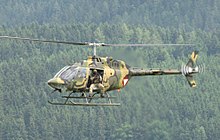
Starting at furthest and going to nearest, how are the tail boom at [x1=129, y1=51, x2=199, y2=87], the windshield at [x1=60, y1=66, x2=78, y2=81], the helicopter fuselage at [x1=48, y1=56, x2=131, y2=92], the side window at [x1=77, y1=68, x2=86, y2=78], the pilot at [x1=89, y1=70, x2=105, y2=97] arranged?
1. the tail boom at [x1=129, y1=51, x2=199, y2=87]
2. the pilot at [x1=89, y1=70, x2=105, y2=97]
3. the side window at [x1=77, y1=68, x2=86, y2=78]
4. the windshield at [x1=60, y1=66, x2=78, y2=81]
5. the helicopter fuselage at [x1=48, y1=56, x2=131, y2=92]

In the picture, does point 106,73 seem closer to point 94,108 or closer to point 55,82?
point 55,82

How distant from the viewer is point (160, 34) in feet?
646

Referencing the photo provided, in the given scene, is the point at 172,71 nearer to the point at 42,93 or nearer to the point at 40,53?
the point at 42,93

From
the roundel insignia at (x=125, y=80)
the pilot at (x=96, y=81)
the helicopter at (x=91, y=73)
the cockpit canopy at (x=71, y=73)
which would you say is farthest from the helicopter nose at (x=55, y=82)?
the roundel insignia at (x=125, y=80)

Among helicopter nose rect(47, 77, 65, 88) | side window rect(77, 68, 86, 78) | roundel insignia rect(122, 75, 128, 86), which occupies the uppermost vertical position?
side window rect(77, 68, 86, 78)

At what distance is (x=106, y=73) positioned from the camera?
174 ft

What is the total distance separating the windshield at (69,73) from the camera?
170 feet

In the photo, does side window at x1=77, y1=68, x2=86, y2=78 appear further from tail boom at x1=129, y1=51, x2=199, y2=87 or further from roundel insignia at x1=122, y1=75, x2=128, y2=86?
tail boom at x1=129, y1=51, x2=199, y2=87

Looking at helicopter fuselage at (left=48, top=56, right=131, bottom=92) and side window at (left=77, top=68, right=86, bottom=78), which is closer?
helicopter fuselage at (left=48, top=56, right=131, bottom=92)

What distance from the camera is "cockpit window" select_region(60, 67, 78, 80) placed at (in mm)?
51812

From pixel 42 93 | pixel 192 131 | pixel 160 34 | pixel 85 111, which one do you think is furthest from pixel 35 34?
pixel 192 131

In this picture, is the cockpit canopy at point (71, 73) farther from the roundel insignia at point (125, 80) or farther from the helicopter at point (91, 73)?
the roundel insignia at point (125, 80)

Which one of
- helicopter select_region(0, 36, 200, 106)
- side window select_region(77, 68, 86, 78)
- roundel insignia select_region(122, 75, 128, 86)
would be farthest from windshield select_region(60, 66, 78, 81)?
roundel insignia select_region(122, 75, 128, 86)

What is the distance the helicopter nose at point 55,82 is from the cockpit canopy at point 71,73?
0.26 m
